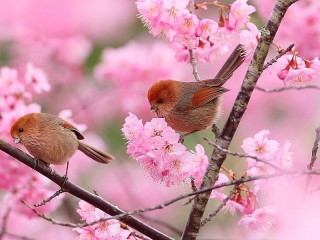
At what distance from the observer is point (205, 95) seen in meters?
3.63

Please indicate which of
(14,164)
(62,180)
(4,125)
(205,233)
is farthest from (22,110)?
(205,233)

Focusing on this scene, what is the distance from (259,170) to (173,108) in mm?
789

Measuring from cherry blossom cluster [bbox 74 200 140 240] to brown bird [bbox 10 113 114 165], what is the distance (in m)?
0.82

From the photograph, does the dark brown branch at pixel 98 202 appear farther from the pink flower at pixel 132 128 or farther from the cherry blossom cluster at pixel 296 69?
the cherry blossom cluster at pixel 296 69

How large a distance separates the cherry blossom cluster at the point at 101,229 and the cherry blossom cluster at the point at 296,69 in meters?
0.87

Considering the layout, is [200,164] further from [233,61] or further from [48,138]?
[48,138]

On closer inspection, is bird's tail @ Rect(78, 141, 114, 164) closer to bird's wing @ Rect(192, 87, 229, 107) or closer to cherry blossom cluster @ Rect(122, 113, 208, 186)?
bird's wing @ Rect(192, 87, 229, 107)

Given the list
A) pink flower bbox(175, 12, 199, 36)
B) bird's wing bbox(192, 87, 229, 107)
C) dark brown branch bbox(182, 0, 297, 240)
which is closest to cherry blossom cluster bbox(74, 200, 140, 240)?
dark brown branch bbox(182, 0, 297, 240)

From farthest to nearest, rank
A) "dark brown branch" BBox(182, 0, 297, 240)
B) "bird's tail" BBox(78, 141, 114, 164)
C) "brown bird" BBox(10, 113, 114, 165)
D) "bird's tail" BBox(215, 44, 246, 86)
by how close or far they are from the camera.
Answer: "bird's tail" BBox(78, 141, 114, 164), "brown bird" BBox(10, 113, 114, 165), "bird's tail" BBox(215, 44, 246, 86), "dark brown branch" BBox(182, 0, 297, 240)

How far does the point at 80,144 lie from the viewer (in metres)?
3.94

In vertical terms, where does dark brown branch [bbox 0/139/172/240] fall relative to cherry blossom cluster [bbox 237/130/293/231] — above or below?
below

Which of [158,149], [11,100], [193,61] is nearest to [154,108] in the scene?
[193,61]

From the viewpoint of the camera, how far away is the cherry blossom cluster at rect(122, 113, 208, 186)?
9.17 feet

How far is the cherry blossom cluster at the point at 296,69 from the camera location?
289 centimetres
